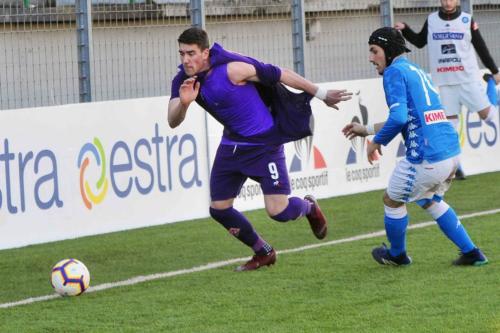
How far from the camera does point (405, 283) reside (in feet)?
25.4

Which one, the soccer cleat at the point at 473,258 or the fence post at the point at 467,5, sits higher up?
the fence post at the point at 467,5

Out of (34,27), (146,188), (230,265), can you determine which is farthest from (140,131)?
(230,265)

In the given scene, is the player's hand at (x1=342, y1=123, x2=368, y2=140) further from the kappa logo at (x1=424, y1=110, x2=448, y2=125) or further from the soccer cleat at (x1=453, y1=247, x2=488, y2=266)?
the soccer cleat at (x1=453, y1=247, x2=488, y2=266)

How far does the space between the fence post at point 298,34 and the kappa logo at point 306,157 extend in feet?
3.08

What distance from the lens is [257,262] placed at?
8.76 meters

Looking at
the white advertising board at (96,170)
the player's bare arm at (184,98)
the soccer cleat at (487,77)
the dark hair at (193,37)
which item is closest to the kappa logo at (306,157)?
the white advertising board at (96,170)

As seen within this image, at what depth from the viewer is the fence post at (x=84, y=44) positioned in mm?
11648

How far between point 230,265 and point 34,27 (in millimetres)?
3464

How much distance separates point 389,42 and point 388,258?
1547mm

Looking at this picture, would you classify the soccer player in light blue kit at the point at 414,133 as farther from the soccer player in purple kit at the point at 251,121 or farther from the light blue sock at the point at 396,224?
the soccer player in purple kit at the point at 251,121

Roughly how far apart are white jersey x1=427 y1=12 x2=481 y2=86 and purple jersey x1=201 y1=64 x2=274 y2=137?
19.1ft

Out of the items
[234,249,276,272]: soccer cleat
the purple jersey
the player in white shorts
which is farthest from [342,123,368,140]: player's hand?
the player in white shorts

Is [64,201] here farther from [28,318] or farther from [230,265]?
[28,318]

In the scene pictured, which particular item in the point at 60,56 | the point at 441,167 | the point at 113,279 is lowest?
the point at 113,279
